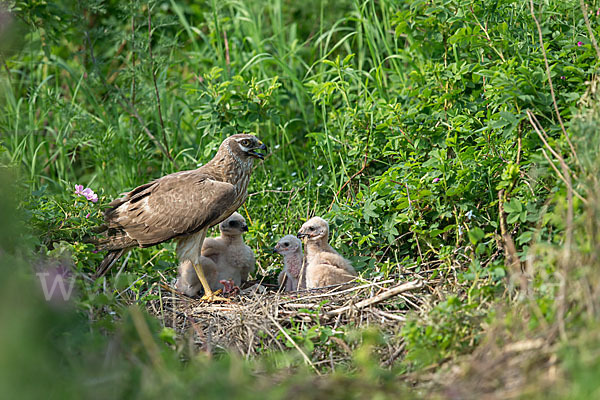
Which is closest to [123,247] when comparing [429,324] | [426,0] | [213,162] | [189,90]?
[213,162]

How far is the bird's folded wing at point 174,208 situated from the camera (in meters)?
4.97

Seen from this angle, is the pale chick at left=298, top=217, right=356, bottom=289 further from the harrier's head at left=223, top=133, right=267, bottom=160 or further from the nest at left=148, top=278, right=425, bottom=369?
the harrier's head at left=223, top=133, right=267, bottom=160

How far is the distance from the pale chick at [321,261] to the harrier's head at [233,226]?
0.53 m

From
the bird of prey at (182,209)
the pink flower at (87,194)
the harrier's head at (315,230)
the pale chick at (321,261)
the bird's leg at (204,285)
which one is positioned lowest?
the bird's leg at (204,285)

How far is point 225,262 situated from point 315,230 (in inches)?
32.0

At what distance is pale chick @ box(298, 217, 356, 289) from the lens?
481 centimetres

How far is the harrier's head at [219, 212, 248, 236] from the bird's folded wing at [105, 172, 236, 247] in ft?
0.79

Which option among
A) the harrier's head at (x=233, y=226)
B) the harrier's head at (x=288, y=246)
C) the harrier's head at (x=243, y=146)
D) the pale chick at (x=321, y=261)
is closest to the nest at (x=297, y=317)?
the pale chick at (x=321, y=261)

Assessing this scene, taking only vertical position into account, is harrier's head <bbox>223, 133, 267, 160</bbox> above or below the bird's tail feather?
above

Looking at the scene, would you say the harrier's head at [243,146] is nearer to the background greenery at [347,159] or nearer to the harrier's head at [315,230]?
the background greenery at [347,159]

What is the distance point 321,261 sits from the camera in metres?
4.95

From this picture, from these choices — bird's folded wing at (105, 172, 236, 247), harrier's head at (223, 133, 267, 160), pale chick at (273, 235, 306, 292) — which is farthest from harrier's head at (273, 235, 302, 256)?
harrier's head at (223, 133, 267, 160)

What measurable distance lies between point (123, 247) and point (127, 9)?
279 cm

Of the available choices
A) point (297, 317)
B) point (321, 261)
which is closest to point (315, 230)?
point (321, 261)
